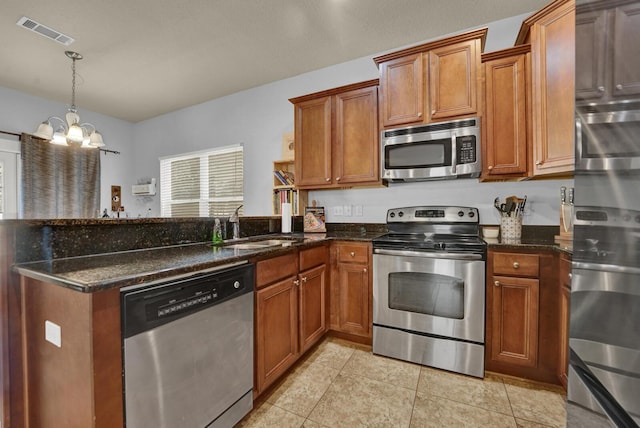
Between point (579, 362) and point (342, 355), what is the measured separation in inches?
77.5

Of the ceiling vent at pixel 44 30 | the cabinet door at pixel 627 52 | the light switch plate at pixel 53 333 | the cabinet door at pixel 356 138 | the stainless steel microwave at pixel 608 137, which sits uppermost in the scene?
the ceiling vent at pixel 44 30

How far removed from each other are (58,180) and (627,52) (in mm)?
5541

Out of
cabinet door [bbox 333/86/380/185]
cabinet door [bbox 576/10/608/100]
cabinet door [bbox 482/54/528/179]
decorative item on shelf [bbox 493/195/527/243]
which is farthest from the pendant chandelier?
decorative item on shelf [bbox 493/195/527/243]

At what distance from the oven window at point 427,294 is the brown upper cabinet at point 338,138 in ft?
3.05

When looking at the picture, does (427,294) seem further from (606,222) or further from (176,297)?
(606,222)

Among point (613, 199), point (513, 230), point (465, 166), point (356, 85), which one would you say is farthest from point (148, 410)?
point (356, 85)

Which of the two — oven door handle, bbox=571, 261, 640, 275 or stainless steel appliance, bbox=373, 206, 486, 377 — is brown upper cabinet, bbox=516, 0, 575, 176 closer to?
stainless steel appliance, bbox=373, 206, 486, 377

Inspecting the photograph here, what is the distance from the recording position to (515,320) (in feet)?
5.91

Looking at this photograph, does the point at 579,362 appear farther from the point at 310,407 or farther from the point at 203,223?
the point at 203,223

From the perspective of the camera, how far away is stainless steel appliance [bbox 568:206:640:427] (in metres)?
0.33

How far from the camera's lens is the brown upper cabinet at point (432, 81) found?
210cm

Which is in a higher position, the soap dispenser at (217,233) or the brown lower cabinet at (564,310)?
the soap dispenser at (217,233)

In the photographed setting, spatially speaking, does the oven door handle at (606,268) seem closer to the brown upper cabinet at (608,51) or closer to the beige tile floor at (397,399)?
the brown upper cabinet at (608,51)

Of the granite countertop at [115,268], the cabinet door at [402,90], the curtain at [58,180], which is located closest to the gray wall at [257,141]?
the curtain at [58,180]
